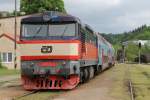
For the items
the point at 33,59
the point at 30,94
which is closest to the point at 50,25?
the point at 33,59

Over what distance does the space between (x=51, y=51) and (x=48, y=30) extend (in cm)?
112

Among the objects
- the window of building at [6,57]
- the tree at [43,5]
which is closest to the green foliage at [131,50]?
the tree at [43,5]

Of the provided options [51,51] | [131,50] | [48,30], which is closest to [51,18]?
[48,30]

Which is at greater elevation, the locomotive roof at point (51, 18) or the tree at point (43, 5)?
the tree at point (43, 5)

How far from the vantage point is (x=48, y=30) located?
22.9 meters

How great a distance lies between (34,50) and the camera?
Result: 22.5 m

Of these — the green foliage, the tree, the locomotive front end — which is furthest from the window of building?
the green foliage

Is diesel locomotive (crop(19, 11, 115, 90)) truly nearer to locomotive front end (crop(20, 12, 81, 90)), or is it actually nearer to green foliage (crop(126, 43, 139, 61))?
locomotive front end (crop(20, 12, 81, 90))

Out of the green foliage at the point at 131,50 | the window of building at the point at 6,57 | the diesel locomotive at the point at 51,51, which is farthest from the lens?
the green foliage at the point at 131,50

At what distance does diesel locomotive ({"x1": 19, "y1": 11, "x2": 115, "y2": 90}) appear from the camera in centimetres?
2234

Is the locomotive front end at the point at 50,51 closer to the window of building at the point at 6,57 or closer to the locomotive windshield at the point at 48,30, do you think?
the locomotive windshield at the point at 48,30

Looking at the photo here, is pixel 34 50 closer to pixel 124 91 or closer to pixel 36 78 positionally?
pixel 36 78

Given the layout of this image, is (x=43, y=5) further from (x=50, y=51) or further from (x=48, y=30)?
(x=50, y=51)

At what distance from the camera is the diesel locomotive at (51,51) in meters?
22.3
